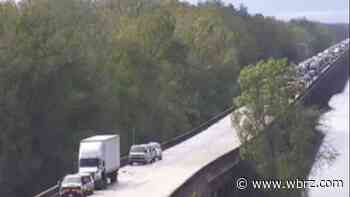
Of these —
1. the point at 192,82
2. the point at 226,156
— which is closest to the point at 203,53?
the point at 192,82

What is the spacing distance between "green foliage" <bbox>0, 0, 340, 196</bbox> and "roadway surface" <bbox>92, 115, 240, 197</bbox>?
4477 millimetres

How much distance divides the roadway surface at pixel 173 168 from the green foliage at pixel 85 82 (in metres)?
4.48

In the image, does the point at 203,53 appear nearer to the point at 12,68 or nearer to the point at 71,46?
the point at 71,46

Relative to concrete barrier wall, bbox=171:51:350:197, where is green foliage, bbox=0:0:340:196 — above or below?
above

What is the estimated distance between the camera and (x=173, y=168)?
46969 mm

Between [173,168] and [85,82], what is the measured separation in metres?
11.8

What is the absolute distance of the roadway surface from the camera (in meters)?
37.9

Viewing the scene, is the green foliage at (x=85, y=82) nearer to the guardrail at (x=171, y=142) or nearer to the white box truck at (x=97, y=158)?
the guardrail at (x=171, y=142)

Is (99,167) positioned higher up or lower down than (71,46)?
lower down

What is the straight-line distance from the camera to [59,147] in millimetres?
52844

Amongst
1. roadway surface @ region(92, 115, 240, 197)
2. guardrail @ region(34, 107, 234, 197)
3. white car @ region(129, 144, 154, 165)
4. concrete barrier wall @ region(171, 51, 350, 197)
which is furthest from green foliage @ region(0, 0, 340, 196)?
concrete barrier wall @ region(171, 51, 350, 197)

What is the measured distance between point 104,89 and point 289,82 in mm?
12064

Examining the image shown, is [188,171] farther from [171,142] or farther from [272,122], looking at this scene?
[171,142]

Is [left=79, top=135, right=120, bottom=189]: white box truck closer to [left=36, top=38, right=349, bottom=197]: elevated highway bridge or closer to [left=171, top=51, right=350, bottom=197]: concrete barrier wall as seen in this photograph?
[left=36, top=38, right=349, bottom=197]: elevated highway bridge
